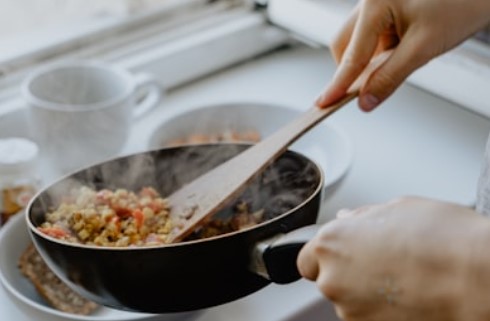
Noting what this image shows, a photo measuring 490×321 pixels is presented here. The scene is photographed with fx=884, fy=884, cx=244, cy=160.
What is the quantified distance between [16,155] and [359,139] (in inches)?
16.2

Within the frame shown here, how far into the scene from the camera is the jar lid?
2.81ft

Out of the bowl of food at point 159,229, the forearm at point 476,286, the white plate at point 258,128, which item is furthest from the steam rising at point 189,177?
the forearm at point 476,286

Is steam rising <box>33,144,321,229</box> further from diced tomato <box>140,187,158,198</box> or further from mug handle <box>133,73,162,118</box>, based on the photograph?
mug handle <box>133,73,162,118</box>

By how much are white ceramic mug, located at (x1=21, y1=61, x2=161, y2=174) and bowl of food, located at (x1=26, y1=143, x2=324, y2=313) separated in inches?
3.6

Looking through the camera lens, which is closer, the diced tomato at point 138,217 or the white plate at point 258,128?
the diced tomato at point 138,217

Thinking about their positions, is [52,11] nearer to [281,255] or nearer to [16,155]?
[16,155]

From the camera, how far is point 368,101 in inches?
33.0

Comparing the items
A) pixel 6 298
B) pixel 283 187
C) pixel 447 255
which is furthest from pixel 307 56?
pixel 447 255

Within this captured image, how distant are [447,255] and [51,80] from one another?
1.88 feet

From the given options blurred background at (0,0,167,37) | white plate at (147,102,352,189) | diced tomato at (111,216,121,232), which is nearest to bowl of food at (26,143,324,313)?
diced tomato at (111,216,121,232)

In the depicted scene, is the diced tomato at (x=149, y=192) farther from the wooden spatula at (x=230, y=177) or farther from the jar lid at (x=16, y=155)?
the jar lid at (x=16, y=155)

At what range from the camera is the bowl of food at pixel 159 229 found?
2.23 feet

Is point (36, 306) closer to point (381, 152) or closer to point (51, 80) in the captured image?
point (51, 80)

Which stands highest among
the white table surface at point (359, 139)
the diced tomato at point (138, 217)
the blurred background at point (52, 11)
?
the blurred background at point (52, 11)
